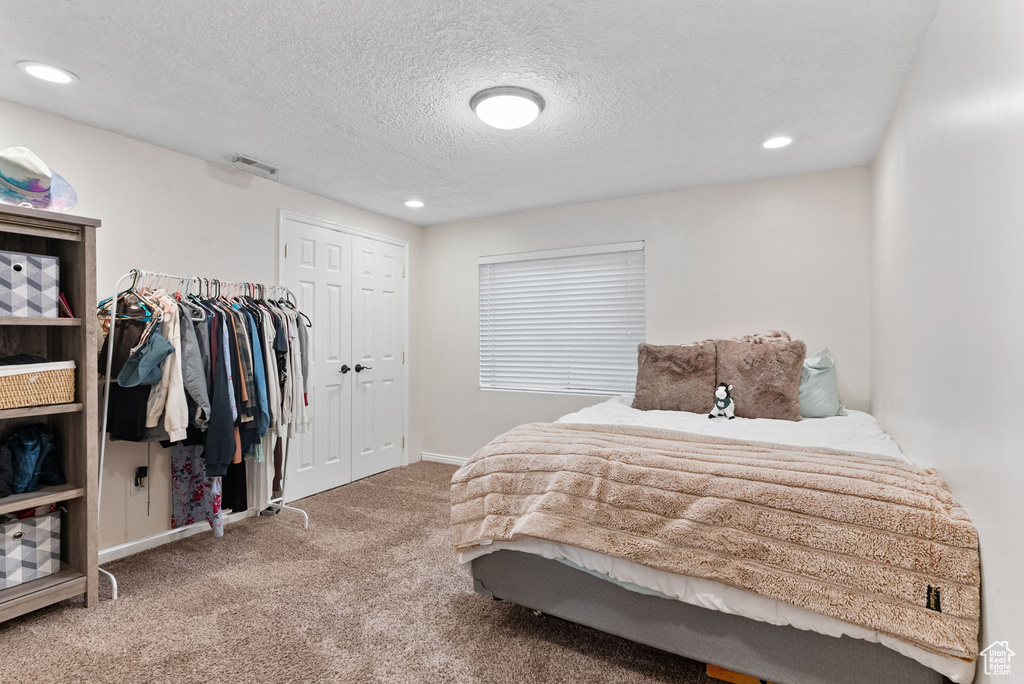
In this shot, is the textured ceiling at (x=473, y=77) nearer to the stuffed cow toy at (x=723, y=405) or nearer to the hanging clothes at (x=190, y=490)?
the stuffed cow toy at (x=723, y=405)

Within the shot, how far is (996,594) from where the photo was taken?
1160 millimetres

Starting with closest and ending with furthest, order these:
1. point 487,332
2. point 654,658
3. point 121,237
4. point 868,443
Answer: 1. point 654,658
2. point 868,443
3. point 121,237
4. point 487,332

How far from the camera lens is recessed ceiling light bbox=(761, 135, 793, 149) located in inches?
107

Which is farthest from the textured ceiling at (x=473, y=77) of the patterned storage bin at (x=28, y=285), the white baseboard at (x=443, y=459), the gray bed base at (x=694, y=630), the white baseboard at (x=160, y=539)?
the white baseboard at (x=443, y=459)

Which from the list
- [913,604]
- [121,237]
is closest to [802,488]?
[913,604]

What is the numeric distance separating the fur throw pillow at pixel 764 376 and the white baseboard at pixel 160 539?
3.19 meters

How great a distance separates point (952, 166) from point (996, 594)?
118 cm

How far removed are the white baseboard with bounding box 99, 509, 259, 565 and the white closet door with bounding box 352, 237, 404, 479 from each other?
1026mm

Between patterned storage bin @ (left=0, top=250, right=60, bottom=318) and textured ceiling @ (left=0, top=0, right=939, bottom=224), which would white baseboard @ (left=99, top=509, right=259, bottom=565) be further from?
textured ceiling @ (left=0, top=0, right=939, bottom=224)

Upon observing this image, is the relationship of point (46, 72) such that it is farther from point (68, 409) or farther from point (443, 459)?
point (443, 459)

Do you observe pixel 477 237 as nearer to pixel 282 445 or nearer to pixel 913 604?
pixel 282 445

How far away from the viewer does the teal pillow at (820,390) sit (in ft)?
9.27

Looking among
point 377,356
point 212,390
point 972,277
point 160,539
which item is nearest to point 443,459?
point 377,356

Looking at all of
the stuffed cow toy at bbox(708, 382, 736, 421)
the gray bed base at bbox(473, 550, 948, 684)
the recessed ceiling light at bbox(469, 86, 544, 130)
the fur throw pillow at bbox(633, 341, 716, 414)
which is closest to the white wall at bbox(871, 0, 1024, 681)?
the gray bed base at bbox(473, 550, 948, 684)
